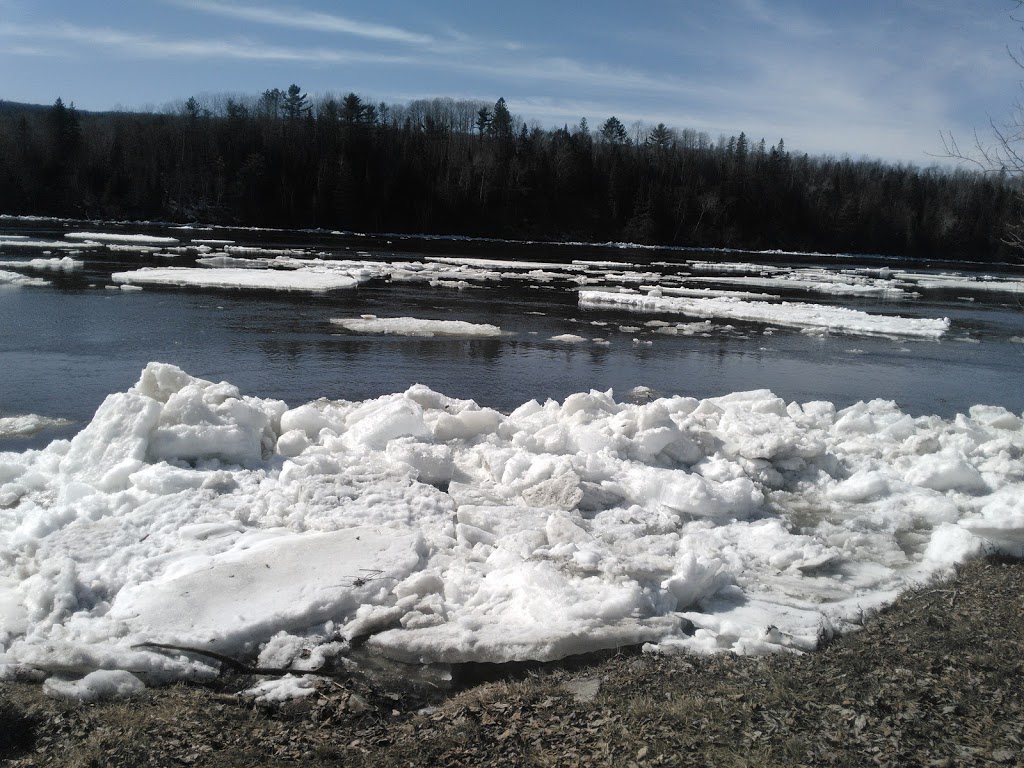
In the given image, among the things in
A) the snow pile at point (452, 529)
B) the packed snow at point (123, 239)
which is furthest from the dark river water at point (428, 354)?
the packed snow at point (123, 239)

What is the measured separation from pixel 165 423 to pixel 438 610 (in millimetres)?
3879

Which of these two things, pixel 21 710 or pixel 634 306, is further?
pixel 634 306

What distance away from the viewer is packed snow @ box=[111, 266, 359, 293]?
81.5 ft

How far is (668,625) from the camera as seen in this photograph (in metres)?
5.01

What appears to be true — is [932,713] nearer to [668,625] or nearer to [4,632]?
[668,625]

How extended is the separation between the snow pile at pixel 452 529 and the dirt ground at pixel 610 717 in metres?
0.26

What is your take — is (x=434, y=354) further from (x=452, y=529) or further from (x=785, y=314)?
(x=785, y=314)

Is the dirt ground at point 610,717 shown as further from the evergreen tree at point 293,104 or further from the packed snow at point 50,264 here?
the evergreen tree at point 293,104

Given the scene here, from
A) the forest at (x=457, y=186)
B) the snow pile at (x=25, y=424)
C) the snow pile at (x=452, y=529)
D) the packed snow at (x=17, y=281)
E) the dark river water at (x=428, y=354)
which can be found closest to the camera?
the snow pile at (x=452, y=529)

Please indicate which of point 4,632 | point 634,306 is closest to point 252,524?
point 4,632

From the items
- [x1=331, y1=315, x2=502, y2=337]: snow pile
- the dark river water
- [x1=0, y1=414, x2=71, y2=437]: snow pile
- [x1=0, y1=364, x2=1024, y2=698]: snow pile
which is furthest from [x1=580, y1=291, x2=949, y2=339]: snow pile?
[x1=0, y1=414, x2=71, y2=437]: snow pile

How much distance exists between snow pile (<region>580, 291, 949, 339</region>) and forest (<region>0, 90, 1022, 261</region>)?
162 feet

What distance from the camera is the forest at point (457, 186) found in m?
71.5

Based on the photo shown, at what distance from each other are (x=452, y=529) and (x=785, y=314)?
20.4 meters
